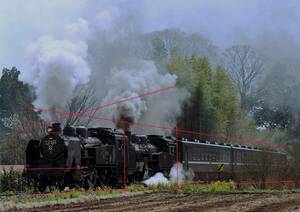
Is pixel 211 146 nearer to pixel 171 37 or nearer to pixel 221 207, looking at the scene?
pixel 171 37

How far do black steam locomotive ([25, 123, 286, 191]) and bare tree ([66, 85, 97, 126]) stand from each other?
471cm

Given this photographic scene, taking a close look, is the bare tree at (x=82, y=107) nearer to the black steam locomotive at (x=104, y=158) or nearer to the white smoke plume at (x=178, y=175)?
the black steam locomotive at (x=104, y=158)

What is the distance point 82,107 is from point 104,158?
10735 mm

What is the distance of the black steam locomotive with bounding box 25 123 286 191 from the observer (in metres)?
21.4

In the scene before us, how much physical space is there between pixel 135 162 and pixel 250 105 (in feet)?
97.3

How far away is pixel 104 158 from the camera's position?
2289 cm

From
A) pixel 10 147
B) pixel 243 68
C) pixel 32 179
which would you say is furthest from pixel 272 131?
pixel 32 179

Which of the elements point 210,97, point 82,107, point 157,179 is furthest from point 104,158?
point 210,97

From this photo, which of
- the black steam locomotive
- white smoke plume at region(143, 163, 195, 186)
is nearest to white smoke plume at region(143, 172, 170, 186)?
white smoke plume at region(143, 163, 195, 186)

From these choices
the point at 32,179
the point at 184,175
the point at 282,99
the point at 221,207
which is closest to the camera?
the point at 221,207

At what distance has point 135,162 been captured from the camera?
25.0 metres

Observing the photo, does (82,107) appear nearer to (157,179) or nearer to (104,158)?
(157,179)

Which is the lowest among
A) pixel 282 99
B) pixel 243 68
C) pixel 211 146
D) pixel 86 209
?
pixel 86 209

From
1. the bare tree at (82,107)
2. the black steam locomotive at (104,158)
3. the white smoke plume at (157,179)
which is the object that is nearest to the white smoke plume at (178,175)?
the white smoke plume at (157,179)
